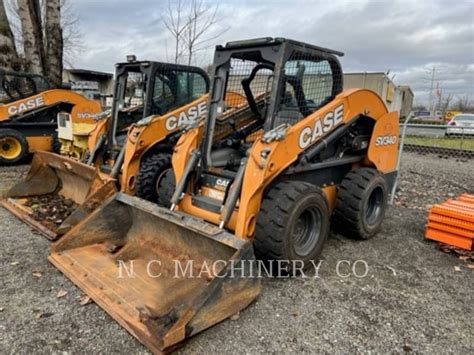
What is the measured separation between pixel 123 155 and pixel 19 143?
4.81 metres

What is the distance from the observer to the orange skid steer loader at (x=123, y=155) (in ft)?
15.3

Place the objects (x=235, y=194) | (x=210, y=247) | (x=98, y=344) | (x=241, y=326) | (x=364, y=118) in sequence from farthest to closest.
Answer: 1. (x=364, y=118)
2. (x=235, y=194)
3. (x=210, y=247)
4. (x=241, y=326)
5. (x=98, y=344)

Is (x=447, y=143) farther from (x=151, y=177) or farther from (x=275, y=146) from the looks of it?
(x=275, y=146)

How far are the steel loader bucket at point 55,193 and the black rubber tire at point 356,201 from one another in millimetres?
2574

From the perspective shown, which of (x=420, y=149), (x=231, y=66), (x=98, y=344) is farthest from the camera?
(x=420, y=149)

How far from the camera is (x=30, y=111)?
29.0 feet

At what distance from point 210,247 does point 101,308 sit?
3.09 feet

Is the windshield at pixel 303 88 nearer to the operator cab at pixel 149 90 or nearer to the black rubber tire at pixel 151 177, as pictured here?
the black rubber tire at pixel 151 177

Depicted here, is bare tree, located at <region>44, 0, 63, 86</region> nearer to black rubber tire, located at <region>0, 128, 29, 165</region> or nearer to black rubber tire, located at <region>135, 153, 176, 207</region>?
black rubber tire, located at <region>0, 128, 29, 165</region>

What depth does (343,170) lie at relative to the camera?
4504 mm

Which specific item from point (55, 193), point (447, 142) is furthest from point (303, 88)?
point (447, 142)

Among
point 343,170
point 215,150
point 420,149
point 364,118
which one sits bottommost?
point 420,149

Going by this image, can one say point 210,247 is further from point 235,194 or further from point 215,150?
point 215,150

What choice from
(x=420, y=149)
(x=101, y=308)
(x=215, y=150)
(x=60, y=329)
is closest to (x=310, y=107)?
(x=215, y=150)
